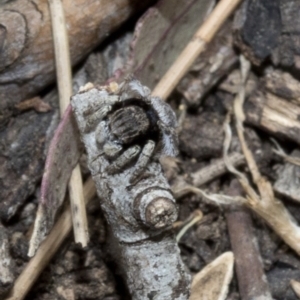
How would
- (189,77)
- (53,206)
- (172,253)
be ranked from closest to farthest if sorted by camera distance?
(172,253), (53,206), (189,77)

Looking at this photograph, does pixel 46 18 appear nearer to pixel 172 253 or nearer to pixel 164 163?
pixel 164 163

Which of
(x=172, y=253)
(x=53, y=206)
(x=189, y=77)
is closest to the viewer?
(x=172, y=253)

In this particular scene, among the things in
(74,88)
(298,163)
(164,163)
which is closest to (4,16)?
(74,88)

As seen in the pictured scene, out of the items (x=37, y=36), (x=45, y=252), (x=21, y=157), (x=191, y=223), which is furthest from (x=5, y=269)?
(x=37, y=36)

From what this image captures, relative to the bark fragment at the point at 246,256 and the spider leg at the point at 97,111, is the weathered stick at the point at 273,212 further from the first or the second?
the spider leg at the point at 97,111

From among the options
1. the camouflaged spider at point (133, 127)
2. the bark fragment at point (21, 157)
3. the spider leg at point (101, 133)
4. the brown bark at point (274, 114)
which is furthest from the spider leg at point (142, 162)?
the brown bark at point (274, 114)

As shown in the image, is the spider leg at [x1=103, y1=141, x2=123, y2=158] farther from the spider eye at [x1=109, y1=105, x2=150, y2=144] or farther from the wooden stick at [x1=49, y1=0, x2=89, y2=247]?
the wooden stick at [x1=49, y1=0, x2=89, y2=247]

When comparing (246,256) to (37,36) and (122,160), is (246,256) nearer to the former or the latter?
(122,160)
